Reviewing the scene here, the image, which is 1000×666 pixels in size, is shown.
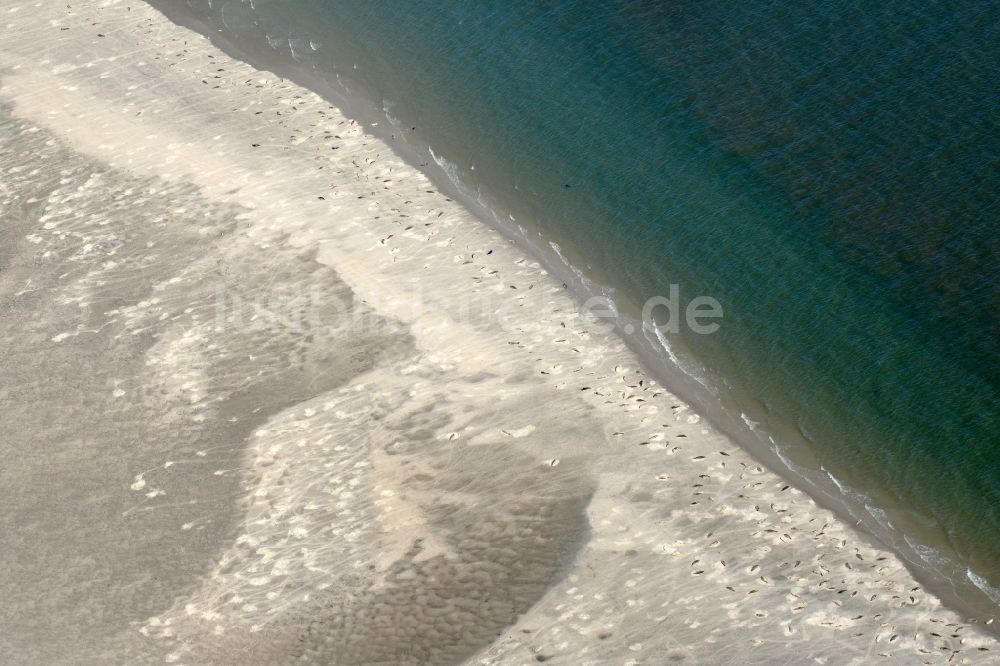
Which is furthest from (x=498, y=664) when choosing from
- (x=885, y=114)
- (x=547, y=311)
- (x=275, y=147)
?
(x=885, y=114)

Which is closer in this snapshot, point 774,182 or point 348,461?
point 348,461

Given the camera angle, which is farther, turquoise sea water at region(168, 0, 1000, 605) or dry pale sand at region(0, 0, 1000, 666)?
turquoise sea water at region(168, 0, 1000, 605)

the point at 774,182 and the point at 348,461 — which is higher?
the point at 774,182

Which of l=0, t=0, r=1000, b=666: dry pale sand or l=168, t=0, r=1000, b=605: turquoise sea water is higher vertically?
l=168, t=0, r=1000, b=605: turquoise sea water

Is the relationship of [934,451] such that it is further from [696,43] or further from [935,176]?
[696,43]
